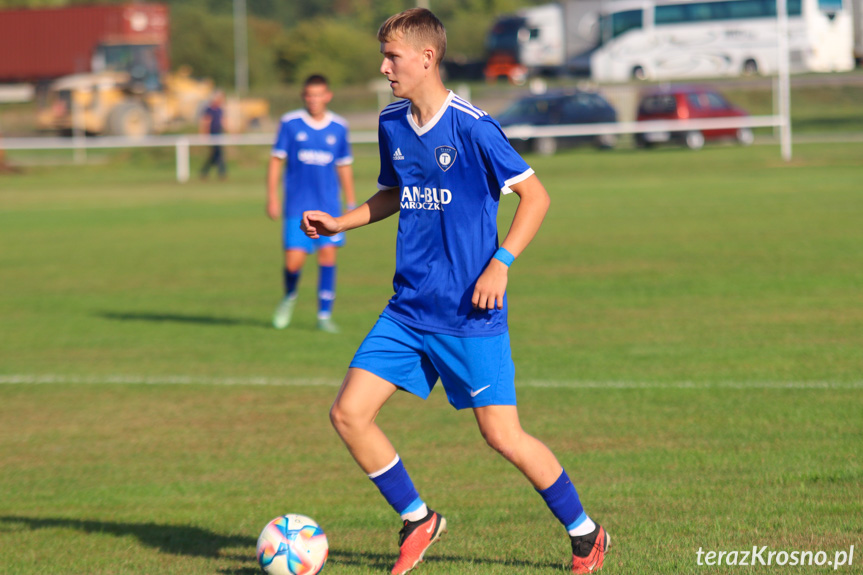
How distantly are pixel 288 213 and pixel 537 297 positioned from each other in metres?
2.96

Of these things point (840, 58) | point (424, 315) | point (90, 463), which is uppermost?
point (840, 58)

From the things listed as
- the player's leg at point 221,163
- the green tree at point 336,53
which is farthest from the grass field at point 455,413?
the green tree at point 336,53

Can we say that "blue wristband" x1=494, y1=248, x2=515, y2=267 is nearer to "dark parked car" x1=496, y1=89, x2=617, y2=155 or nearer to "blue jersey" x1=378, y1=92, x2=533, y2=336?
"blue jersey" x1=378, y1=92, x2=533, y2=336

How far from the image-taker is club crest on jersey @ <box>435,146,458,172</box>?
4.17 meters

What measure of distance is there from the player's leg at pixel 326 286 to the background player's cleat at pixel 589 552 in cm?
633

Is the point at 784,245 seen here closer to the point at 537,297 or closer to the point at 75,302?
the point at 537,297

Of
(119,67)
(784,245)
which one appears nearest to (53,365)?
(784,245)

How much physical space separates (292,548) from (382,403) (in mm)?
662

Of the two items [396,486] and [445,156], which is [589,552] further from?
[445,156]

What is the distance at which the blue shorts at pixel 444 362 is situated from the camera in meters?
4.21

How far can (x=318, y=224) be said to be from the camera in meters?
4.50

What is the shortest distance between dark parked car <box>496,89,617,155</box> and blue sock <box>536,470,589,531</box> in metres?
31.2

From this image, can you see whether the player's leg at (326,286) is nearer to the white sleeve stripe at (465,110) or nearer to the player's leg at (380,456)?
the player's leg at (380,456)

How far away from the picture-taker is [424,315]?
426 cm
